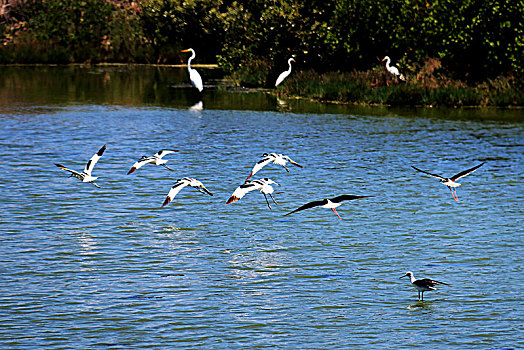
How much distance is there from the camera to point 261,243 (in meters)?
14.5

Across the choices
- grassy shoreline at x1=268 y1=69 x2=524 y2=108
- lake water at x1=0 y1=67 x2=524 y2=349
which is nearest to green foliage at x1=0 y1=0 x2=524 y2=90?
grassy shoreline at x1=268 y1=69 x2=524 y2=108

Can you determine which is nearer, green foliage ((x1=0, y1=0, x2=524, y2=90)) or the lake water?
the lake water

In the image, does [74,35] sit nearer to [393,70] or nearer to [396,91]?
[393,70]

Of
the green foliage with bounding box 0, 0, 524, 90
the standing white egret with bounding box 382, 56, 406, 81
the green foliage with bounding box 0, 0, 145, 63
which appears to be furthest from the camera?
the green foliage with bounding box 0, 0, 145, 63

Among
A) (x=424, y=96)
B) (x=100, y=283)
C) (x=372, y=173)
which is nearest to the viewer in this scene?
(x=100, y=283)

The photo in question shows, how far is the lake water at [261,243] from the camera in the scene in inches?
404

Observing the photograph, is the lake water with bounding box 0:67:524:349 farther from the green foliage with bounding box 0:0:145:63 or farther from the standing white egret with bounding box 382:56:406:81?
the green foliage with bounding box 0:0:145:63

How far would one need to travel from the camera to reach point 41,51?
6594 centimetres

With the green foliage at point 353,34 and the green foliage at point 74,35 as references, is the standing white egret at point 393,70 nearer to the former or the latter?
the green foliage at point 353,34

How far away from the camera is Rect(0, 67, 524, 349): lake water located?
33.7 feet

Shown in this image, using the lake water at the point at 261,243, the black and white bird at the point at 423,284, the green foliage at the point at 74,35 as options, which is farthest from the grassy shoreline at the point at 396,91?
the black and white bird at the point at 423,284

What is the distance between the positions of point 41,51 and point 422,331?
59427 mm

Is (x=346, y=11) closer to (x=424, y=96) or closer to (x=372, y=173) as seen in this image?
(x=424, y=96)

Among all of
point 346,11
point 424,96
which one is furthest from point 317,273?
point 346,11
